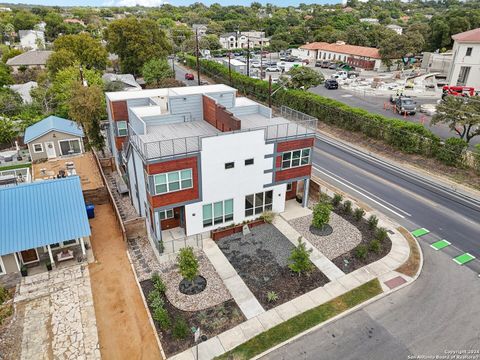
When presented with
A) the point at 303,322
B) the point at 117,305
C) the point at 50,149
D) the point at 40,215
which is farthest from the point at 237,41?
the point at 303,322

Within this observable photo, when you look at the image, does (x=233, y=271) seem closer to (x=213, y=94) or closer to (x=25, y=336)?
(x=25, y=336)

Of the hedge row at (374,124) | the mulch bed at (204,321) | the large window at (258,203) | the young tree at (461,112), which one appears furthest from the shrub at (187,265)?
the young tree at (461,112)

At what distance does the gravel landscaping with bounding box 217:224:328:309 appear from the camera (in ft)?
66.9

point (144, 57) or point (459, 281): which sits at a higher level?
point (144, 57)

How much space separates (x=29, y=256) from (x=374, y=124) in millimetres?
39416

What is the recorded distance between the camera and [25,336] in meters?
17.3

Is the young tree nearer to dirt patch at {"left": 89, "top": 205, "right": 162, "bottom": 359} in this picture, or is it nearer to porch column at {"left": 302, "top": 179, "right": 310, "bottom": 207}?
porch column at {"left": 302, "top": 179, "right": 310, "bottom": 207}

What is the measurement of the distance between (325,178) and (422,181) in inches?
378

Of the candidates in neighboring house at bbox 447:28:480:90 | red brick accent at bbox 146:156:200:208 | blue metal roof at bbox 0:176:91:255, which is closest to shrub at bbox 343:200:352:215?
red brick accent at bbox 146:156:200:208

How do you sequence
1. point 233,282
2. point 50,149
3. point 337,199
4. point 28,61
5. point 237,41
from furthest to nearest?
point 237,41 < point 28,61 < point 50,149 < point 337,199 < point 233,282

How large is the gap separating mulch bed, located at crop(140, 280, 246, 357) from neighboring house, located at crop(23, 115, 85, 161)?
2671 centimetres

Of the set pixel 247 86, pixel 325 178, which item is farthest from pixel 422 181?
pixel 247 86

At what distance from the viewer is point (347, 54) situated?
96.6 metres

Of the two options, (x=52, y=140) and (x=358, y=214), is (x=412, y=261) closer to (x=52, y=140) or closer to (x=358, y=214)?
(x=358, y=214)
